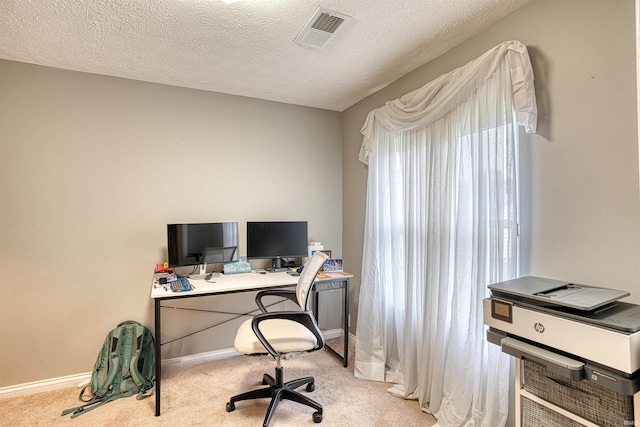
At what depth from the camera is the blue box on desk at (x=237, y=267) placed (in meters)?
2.75

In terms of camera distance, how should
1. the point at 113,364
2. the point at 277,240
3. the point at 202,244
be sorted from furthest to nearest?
the point at 277,240
the point at 202,244
the point at 113,364

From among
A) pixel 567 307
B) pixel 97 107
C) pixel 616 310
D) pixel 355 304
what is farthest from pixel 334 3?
pixel 355 304

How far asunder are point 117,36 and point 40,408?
8.59ft

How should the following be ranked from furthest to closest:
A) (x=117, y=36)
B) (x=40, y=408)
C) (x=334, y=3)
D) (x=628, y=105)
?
1. (x=40, y=408)
2. (x=117, y=36)
3. (x=334, y=3)
4. (x=628, y=105)

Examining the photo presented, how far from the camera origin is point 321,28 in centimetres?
189

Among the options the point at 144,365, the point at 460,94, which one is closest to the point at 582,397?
the point at 460,94

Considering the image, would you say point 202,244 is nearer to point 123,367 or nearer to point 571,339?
point 123,367

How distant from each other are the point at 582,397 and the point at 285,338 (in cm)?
148

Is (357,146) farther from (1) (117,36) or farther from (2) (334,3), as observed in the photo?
(1) (117,36)

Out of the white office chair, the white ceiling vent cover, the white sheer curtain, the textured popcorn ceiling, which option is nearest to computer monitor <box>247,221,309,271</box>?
the white sheer curtain

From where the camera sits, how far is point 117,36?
1.98m

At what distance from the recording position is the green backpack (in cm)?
228

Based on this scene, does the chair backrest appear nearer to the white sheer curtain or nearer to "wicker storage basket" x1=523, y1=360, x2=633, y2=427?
the white sheer curtain

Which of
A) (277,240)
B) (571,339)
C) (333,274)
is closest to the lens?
(571,339)
